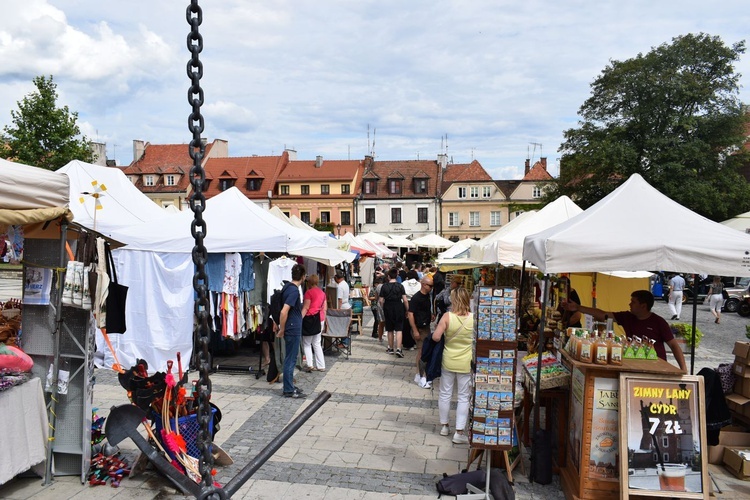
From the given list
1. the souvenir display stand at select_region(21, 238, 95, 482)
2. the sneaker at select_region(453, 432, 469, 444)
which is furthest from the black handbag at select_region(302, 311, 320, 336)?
the souvenir display stand at select_region(21, 238, 95, 482)

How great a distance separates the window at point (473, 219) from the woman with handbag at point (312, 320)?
4762cm

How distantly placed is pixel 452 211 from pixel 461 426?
51.3m

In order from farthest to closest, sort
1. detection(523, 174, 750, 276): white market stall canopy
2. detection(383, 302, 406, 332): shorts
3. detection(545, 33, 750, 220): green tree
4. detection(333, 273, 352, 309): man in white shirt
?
detection(545, 33, 750, 220): green tree, detection(333, 273, 352, 309): man in white shirt, detection(383, 302, 406, 332): shorts, detection(523, 174, 750, 276): white market stall canopy

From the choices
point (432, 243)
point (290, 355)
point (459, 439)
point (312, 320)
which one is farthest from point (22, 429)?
point (432, 243)

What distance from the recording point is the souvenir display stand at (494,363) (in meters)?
5.55

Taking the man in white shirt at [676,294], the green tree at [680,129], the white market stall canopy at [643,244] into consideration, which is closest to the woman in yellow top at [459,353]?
the white market stall canopy at [643,244]

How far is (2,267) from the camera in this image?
38.0 metres

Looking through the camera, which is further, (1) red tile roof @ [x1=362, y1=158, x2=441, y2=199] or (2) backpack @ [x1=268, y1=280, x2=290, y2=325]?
(1) red tile roof @ [x1=362, y1=158, x2=441, y2=199]

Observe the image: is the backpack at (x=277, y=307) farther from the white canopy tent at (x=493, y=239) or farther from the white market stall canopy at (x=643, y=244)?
the white market stall canopy at (x=643, y=244)

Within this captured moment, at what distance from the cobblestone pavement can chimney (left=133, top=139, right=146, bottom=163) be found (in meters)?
53.3

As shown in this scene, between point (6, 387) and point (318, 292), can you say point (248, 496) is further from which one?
point (318, 292)

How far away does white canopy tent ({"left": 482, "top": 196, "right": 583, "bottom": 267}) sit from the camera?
361 inches

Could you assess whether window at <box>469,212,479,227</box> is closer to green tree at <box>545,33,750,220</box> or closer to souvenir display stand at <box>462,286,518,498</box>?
green tree at <box>545,33,750,220</box>

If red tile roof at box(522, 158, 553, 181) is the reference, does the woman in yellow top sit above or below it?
below
